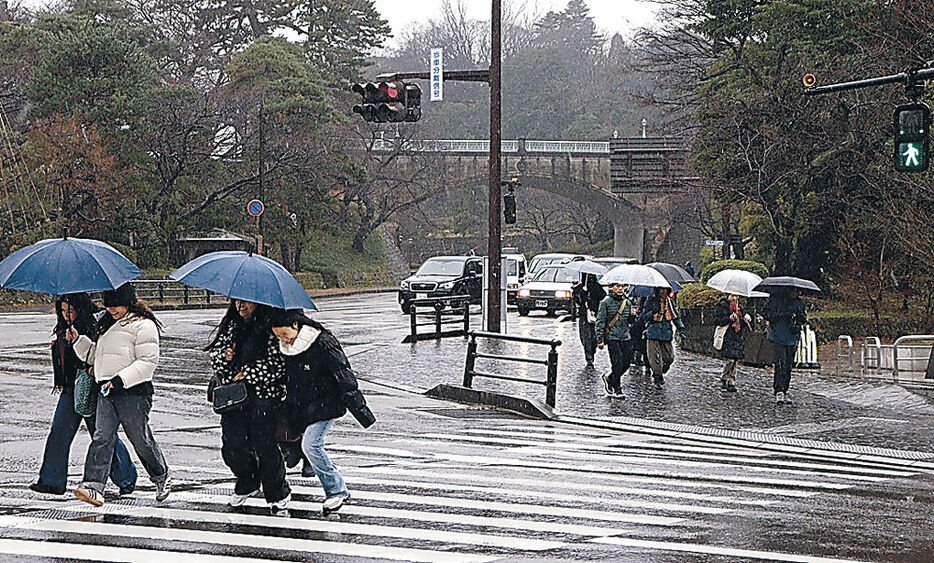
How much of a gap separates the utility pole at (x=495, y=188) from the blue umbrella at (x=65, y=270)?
1570 cm

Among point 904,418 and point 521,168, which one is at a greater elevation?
point 521,168

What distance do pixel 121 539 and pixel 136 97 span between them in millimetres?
45215

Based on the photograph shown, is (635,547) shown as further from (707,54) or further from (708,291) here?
(707,54)

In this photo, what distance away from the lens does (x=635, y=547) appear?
24.3ft

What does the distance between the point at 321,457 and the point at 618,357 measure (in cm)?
972

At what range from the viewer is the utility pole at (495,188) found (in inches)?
940

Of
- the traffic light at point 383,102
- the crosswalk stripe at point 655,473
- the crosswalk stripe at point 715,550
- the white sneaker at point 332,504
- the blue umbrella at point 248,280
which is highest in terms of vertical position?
the traffic light at point 383,102

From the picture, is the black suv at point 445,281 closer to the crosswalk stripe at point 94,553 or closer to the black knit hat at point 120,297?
the black knit hat at point 120,297

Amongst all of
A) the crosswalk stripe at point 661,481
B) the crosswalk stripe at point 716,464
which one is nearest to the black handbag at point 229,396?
the crosswalk stripe at point 661,481

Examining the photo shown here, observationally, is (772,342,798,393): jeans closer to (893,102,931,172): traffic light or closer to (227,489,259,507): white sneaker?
(893,102,931,172): traffic light

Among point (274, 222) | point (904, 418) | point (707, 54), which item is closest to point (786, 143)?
point (707, 54)

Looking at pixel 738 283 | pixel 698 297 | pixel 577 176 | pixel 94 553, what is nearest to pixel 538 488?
pixel 94 553

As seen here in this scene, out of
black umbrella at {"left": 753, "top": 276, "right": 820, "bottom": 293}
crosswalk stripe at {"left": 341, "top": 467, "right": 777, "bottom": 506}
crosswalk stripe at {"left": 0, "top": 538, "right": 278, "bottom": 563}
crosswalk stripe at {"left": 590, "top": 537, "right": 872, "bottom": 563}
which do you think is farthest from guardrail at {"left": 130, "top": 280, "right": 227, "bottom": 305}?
crosswalk stripe at {"left": 590, "top": 537, "right": 872, "bottom": 563}

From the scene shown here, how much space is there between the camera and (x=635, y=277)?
17734mm
